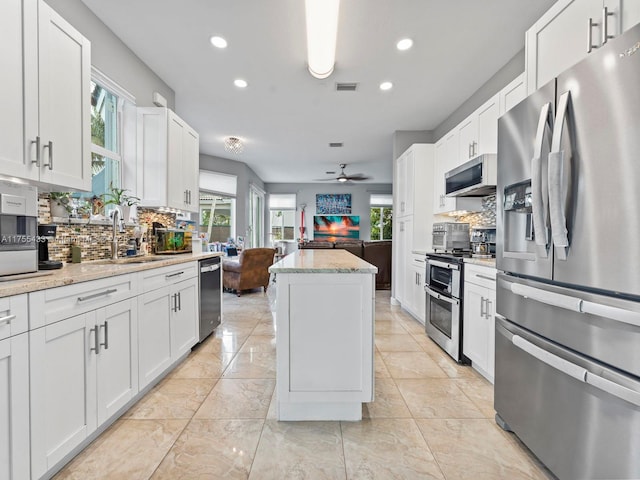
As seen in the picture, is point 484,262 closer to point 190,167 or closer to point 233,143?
point 190,167

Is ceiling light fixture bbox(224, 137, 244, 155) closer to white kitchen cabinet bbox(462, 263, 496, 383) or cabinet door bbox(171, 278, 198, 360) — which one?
cabinet door bbox(171, 278, 198, 360)

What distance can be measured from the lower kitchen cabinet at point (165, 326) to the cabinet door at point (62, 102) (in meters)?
0.86

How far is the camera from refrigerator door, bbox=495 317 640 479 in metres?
1.02

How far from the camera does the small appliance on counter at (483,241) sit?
3148 millimetres

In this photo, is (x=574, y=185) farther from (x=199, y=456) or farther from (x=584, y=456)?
(x=199, y=456)

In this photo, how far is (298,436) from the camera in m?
1.67

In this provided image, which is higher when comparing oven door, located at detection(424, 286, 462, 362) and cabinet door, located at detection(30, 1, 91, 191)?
cabinet door, located at detection(30, 1, 91, 191)

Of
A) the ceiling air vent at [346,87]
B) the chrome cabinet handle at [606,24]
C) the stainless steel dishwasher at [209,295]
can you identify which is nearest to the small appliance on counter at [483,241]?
the chrome cabinet handle at [606,24]

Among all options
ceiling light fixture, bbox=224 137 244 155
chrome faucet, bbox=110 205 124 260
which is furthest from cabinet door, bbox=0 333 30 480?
ceiling light fixture, bbox=224 137 244 155

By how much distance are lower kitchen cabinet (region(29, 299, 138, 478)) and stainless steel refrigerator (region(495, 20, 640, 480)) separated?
214 cm

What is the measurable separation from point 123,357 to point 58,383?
17.4 inches

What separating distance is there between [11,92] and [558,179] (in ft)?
7.96

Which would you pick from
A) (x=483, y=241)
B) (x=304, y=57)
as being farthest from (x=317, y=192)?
(x=483, y=241)

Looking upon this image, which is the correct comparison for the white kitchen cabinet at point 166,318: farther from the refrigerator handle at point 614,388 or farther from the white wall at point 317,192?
the white wall at point 317,192
